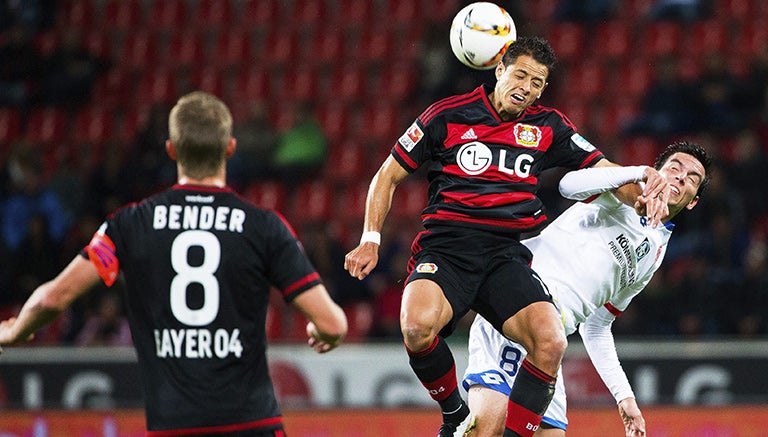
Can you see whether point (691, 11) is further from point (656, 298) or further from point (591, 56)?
point (656, 298)

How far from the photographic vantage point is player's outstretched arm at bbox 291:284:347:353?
3.59 metres

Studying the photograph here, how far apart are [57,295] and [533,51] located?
2.59 m

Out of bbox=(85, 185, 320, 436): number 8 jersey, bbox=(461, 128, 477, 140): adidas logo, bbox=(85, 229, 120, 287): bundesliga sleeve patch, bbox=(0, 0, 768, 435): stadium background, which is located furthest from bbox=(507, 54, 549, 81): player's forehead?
bbox=(0, 0, 768, 435): stadium background

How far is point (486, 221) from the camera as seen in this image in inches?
203

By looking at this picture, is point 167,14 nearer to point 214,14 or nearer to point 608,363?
point 214,14

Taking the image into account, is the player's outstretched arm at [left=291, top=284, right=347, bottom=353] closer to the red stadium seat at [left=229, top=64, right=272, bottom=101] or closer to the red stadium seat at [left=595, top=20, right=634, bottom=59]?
the red stadium seat at [left=595, top=20, right=634, bottom=59]

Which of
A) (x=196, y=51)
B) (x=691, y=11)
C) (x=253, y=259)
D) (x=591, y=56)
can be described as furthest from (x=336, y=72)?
(x=253, y=259)

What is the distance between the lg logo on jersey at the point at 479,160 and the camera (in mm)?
5164

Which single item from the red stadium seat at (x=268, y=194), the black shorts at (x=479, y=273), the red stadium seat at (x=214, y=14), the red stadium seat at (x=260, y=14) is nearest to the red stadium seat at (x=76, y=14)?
the red stadium seat at (x=214, y=14)

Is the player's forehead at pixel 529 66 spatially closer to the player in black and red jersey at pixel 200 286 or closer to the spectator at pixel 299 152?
the player in black and red jersey at pixel 200 286

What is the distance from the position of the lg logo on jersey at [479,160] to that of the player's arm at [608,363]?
1043mm

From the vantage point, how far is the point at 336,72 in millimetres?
13258

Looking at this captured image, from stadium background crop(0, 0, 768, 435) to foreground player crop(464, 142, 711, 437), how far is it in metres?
2.39

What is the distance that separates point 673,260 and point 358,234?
3145 millimetres
